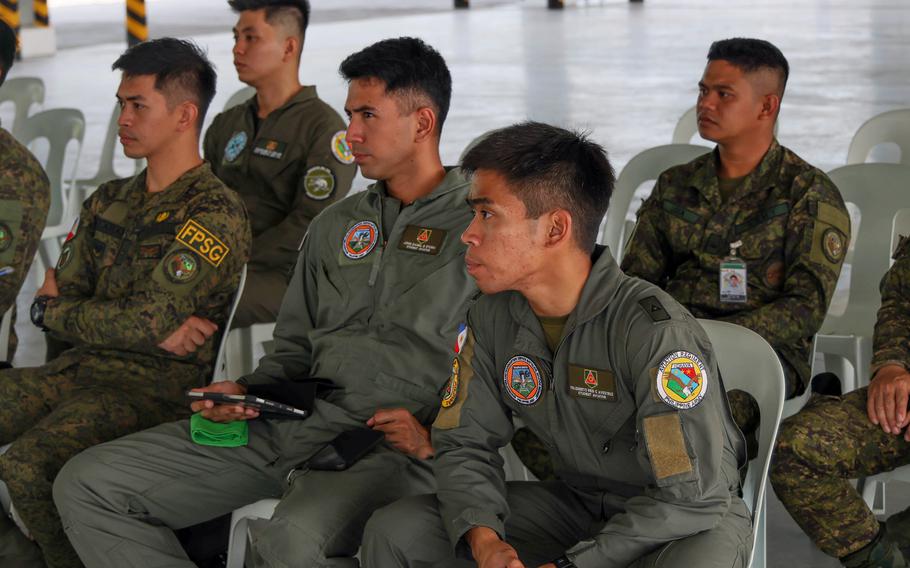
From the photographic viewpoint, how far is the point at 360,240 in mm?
2746

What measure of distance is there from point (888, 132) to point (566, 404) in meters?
2.23

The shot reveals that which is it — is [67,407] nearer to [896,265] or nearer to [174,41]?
[174,41]

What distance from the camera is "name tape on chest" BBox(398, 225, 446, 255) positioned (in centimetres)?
267

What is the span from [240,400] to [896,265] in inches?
61.6

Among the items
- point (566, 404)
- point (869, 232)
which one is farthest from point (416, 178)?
point (869, 232)

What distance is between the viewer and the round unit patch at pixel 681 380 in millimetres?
1952

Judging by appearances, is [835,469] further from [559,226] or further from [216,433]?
[216,433]

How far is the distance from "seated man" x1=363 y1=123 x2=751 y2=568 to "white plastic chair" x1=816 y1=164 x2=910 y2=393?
1.25 metres

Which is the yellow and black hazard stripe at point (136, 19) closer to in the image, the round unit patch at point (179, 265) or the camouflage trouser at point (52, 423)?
the camouflage trouser at point (52, 423)

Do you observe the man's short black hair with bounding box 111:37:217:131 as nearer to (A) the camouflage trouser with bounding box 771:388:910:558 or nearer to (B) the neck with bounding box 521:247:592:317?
(B) the neck with bounding box 521:247:592:317

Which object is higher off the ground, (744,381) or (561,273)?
(561,273)

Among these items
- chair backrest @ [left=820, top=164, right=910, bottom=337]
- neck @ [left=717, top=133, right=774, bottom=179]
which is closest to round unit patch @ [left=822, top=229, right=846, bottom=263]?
neck @ [left=717, top=133, right=774, bottom=179]

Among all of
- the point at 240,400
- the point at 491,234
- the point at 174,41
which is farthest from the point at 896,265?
the point at 174,41

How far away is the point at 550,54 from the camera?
13.4 meters
